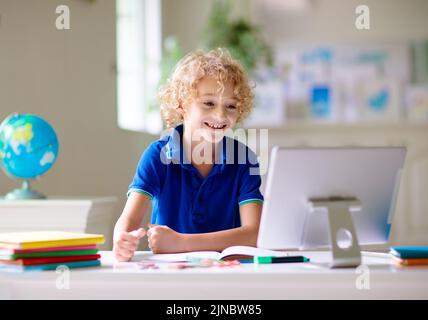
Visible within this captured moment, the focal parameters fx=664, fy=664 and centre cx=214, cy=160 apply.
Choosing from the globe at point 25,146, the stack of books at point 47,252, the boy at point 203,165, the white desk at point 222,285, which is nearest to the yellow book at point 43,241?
the stack of books at point 47,252

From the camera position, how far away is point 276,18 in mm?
6242

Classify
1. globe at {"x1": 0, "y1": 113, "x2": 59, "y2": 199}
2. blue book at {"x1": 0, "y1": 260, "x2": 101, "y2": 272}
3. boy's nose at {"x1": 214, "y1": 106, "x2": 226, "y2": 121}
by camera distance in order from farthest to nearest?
globe at {"x1": 0, "y1": 113, "x2": 59, "y2": 199} < boy's nose at {"x1": 214, "y1": 106, "x2": 226, "y2": 121} < blue book at {"x1": 0, "y1": 260, "x2": 101, "y2": 272}

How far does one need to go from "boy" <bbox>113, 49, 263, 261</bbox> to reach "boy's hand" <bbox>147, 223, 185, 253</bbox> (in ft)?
0.75

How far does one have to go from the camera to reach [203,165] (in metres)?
2.08

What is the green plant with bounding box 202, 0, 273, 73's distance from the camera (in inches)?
215

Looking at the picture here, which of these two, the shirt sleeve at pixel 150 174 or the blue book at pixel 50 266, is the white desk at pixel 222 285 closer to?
the blue book at pixel 50 266

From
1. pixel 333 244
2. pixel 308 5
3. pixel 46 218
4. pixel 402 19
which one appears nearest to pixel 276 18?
pixel 308 5

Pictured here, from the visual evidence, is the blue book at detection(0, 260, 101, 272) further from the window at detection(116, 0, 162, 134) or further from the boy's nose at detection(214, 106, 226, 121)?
the window at detection(116, 0, 162, 134)

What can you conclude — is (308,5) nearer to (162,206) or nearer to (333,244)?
(162,206)

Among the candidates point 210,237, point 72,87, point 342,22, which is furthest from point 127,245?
point 342,22

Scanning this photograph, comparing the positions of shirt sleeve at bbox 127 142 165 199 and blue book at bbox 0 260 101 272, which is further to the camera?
shirt sleeve at bbox 127 142 165 199

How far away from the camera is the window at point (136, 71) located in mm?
4410

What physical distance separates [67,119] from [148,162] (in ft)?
5.13

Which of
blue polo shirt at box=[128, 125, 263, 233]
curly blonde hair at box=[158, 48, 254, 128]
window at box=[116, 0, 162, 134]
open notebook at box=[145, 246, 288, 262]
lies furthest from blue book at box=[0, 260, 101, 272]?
window at box=[116, 0, 162, 134]
